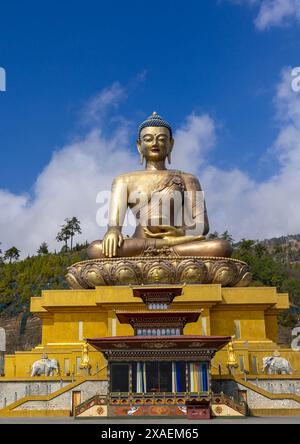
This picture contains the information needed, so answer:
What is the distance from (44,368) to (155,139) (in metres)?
8.33

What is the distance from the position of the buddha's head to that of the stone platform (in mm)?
4347

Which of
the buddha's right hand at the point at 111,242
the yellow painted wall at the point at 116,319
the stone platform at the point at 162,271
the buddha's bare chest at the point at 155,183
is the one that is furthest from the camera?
the buddha's bare chest at the point at 155,183

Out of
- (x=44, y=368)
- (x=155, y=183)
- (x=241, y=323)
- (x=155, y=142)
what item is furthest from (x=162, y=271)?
(x=155, y=142)

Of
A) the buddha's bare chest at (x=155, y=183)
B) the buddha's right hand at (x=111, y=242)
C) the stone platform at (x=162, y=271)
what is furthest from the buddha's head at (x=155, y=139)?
the stone platform at (x=162, y=271)

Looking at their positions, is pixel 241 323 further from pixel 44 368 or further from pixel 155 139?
pixel 155 139

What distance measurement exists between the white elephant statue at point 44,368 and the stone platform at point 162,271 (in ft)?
10.3

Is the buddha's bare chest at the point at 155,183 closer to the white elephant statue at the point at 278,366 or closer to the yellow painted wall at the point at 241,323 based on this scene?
the yellow painted wall at the point at 241,323

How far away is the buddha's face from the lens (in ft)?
62.7

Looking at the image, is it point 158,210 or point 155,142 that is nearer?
point 158,210

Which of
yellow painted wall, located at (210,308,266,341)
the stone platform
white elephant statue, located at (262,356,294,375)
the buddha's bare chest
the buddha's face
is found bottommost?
white elephant statue, located at (262,356,294,375)

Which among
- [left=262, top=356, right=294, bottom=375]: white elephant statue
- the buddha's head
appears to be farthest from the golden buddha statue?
[left=262, top=356, right=294, bottom=375]: white elephant statue

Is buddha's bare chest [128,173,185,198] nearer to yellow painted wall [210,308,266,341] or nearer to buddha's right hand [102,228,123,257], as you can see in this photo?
buddha's right hand [102,228,123,257]

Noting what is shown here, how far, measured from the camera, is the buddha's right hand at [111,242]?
653 inches

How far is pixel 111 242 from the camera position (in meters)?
16.7
